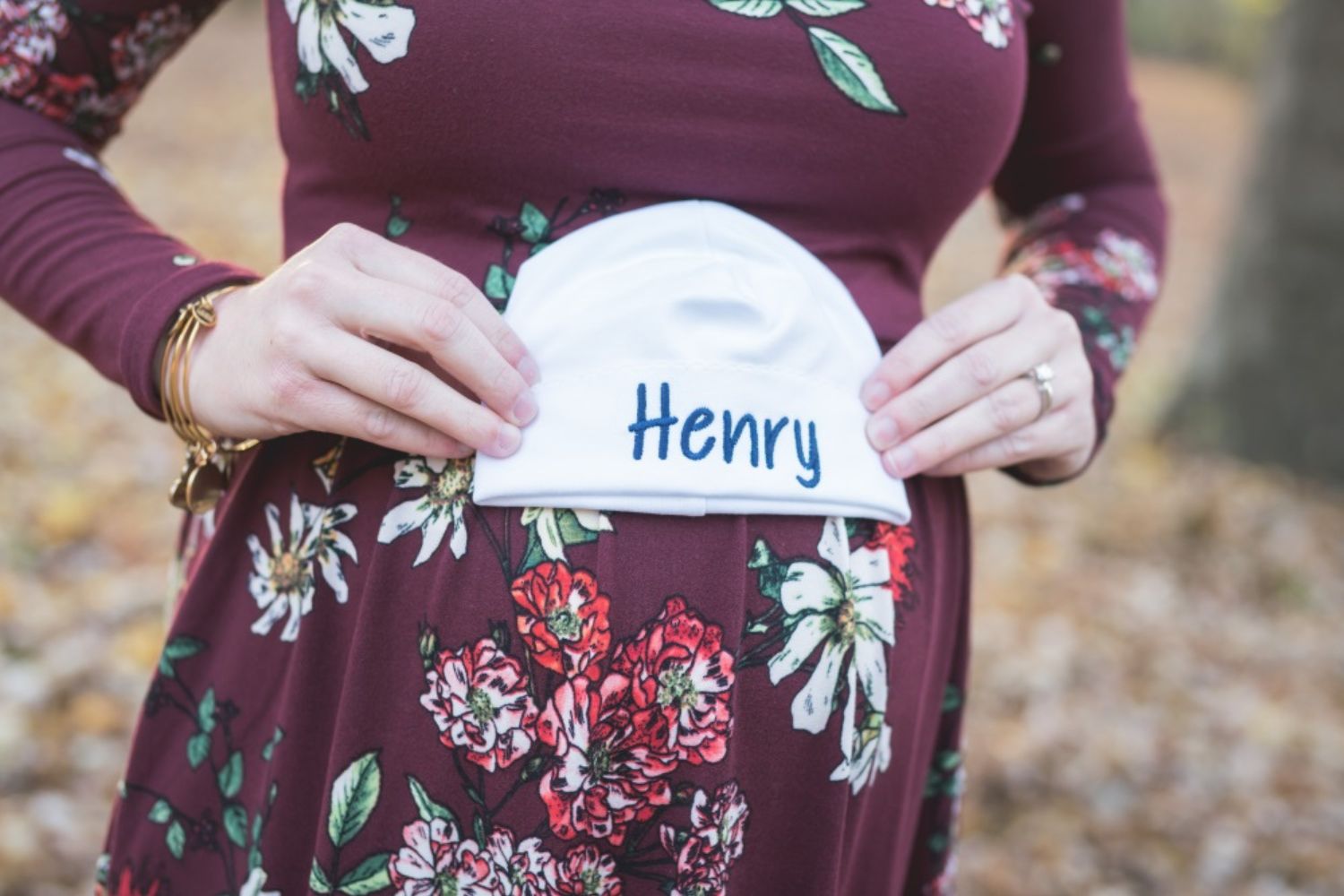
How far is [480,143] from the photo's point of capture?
860 mm

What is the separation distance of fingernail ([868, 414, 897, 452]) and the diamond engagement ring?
6.9 inches

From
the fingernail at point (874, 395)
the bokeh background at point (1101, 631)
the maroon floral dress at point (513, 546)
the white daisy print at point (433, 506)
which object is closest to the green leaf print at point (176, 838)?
the maroon floral dress at point (513, 546)

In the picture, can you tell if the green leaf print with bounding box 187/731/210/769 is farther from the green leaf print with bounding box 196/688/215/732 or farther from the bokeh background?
the bokeh background

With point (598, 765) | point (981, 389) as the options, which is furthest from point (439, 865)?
point (981, 389)

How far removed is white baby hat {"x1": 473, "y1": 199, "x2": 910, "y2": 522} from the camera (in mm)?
824

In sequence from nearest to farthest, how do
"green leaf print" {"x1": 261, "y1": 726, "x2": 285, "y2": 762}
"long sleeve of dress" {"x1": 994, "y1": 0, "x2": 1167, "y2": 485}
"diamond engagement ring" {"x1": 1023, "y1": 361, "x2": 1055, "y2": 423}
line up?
"green leaf print" {"x1": 261, "y1": 726, "x2": 285, "y2": 762}
"diamond engagement ring" {"x1": 1023, "y1": 361, "x2": 1055, "y2": 423}
"long sleeve of dress" {"x1": 994, "y1": 0, "x2": 1167, "y2": 485}

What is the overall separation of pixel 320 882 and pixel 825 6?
803 mm

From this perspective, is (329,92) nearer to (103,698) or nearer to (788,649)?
(788,649)

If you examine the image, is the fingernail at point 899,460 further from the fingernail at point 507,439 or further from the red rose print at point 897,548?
the fingernail at point 507,439

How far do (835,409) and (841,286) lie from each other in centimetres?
11

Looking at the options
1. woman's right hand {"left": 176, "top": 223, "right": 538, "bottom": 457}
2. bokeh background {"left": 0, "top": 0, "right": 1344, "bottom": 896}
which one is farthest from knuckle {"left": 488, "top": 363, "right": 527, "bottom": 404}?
bokeh background {"left": 0, "top": 0, "right": 1344, "bottom": 896}

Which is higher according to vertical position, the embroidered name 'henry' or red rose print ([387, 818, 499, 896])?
the embroidered name 'henry'

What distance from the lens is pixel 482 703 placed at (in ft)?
2.75

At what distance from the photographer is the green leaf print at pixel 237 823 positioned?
96cm
